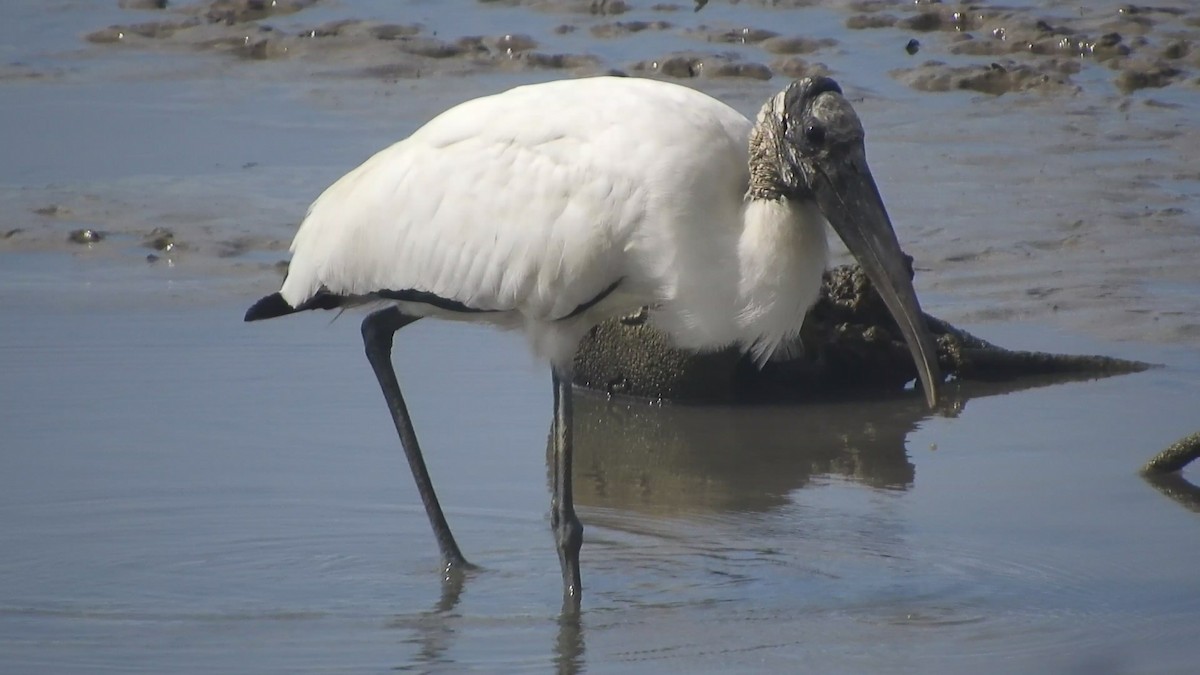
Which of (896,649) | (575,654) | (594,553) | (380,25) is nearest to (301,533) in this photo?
(594,553)

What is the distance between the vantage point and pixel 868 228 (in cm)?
567

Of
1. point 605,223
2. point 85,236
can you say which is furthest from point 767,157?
point 85,236

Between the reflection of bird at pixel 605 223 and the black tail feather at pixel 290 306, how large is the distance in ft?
0.09

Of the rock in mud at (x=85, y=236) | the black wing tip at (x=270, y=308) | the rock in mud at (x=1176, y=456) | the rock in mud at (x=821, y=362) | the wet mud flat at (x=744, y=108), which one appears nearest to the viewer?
the black wing tip at (x=270, y=308)

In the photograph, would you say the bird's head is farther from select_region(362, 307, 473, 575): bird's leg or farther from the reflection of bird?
select_region(362, 307, 473, 575): bird's leg

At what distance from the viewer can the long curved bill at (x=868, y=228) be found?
18.6ft

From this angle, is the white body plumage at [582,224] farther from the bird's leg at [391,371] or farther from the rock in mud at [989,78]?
the rock in mud at [989,78]

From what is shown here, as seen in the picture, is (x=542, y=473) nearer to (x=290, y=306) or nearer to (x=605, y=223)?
(x=290, y=306)

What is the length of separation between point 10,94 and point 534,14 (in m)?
4.66

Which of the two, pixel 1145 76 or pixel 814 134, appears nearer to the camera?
pixel 814 134

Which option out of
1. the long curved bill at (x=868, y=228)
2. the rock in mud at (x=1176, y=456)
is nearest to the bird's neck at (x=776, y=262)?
the long curved bill at (x=868, y=228)

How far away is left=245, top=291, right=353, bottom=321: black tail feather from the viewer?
670cm

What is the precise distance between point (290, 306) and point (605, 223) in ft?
4.48

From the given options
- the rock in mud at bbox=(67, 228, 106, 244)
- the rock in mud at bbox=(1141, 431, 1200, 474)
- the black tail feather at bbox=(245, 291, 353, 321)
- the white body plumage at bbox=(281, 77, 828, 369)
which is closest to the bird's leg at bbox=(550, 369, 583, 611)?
the white body plumage at bbox=(281, 77, 828, 369)
